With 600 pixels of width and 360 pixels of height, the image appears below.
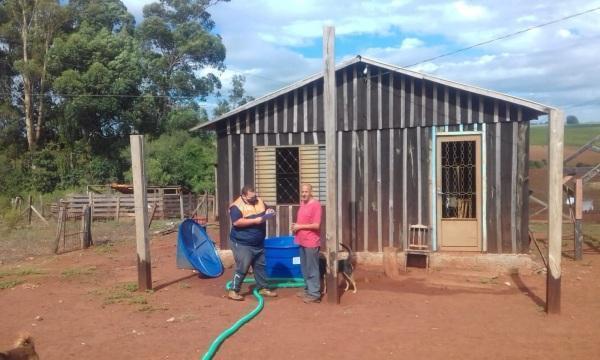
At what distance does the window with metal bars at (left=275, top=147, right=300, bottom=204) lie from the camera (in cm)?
1070

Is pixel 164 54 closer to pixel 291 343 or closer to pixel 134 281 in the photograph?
pixel 134 281

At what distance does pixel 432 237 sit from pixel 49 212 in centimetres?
2093

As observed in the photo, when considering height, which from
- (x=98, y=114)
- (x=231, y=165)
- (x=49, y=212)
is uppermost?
(x=98, y=114)

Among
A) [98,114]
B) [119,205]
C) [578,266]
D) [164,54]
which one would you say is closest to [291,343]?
[578,266]

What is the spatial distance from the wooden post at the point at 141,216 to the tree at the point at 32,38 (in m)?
26.5

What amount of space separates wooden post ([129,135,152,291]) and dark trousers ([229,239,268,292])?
1.53 metres

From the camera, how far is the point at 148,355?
5859 mm

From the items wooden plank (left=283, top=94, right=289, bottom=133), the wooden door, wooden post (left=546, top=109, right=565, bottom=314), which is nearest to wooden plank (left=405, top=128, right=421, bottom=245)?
the wooden door

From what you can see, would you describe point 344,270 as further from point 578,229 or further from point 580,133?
point 580,133

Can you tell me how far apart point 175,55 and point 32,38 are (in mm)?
8361

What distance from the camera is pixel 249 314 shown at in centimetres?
718

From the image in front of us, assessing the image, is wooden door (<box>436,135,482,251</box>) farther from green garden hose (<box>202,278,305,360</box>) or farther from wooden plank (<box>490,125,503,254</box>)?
green garden hose (<box>202,278,305,360</box>)

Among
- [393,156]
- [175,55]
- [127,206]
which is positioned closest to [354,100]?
[393,156]

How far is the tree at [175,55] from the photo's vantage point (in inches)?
1335
